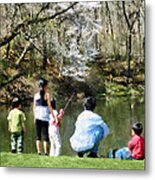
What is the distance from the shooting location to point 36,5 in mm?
2105

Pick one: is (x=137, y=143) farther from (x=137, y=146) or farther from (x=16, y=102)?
(x=16, y=102)

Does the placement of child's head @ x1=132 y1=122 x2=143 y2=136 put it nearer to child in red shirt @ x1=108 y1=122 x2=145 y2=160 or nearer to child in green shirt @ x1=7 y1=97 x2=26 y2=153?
child in red shirt @ x1=108 y1=122 x2=145 y2=160

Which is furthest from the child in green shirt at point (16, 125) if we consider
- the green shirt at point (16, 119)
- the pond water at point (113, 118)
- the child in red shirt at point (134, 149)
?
the child in red shirt at point (134, 149)

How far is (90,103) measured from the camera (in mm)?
2066

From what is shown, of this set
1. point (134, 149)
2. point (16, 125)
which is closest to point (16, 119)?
point (16, 125)

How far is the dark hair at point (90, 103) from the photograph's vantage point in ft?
6.77

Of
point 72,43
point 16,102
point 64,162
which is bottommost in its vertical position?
point 64,162

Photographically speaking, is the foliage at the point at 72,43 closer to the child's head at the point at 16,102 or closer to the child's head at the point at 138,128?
the child's head at the point at 16,102

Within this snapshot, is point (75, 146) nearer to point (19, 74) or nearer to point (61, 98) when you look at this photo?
point (61, 98)

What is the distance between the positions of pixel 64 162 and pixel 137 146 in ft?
0.95

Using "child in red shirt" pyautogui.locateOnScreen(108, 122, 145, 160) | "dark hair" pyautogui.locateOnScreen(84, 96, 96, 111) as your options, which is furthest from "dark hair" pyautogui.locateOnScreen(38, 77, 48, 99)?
"child in red shirt" pyautogui.locateOnScreen(108, 122, 145, 160)

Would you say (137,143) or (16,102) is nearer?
(137,143)

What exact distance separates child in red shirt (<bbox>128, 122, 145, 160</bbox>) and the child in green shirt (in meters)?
0.43

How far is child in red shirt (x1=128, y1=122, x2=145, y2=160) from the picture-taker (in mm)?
2020
